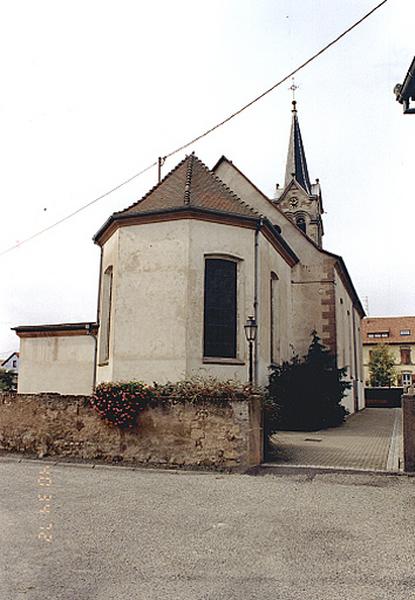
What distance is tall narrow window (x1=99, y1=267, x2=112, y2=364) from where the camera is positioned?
59.4 feet

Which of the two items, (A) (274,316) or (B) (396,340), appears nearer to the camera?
(A) (274,316)

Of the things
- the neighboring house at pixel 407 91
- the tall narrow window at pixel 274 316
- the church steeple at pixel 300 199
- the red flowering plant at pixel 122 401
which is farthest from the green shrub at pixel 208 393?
the church steeple at pixel 300 199

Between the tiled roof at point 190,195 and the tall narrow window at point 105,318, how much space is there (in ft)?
8.30

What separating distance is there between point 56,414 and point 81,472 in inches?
76.5

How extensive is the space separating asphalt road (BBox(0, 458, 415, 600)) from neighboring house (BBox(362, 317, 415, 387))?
52.4 m

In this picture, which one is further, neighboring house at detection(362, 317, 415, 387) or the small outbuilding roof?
neighboring house at detection(362, 317, 415, 387)

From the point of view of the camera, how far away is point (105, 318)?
1880cm

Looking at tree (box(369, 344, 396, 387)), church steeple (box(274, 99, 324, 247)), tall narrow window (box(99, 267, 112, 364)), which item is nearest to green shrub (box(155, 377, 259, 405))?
tall narrow window (box(99, 267, 112, 364))

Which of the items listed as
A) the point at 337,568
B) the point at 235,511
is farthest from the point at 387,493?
the point at 337,568

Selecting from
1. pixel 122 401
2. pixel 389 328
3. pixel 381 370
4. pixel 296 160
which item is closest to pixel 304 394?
pixel 122 401

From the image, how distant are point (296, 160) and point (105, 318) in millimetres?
19576

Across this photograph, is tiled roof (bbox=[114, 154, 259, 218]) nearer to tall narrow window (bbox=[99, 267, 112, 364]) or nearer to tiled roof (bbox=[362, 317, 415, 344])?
tall narrow window (bbox=[99, 267, 112, 364])

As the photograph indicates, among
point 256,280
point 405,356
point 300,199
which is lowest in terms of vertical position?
point 256,280

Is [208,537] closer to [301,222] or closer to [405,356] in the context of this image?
[301,222]
